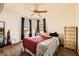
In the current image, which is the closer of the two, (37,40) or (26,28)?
(37,40)

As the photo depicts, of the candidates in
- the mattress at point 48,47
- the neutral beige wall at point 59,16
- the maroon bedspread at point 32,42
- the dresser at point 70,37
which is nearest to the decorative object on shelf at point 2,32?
the maroon bedspread at point 32,42

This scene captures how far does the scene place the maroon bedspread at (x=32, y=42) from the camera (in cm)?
168

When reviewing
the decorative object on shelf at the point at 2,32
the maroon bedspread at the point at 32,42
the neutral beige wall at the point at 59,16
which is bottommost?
the maroon bedspread at the point at 32,42

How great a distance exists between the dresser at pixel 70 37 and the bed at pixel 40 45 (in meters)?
0.17

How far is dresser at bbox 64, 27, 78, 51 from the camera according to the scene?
173 centimetres

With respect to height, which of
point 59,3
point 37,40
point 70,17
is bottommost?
point 37,40

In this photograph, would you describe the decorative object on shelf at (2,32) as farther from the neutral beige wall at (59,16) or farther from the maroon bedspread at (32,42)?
the neutral beige wall at (59,16)

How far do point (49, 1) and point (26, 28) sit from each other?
61 cm

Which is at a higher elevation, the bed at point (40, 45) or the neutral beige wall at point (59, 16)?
the neutral beige wall at point (59, 16)

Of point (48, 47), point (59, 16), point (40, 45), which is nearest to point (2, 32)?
point (40, 45)

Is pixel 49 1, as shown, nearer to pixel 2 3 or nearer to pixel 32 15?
pixel 32 15

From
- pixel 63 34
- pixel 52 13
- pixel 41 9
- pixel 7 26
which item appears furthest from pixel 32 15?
pixel 63 34

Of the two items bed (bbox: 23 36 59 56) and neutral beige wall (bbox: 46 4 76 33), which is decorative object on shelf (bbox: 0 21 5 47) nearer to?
bed (bbox: 23 36 59 56)

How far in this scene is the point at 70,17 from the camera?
1.73 meters
